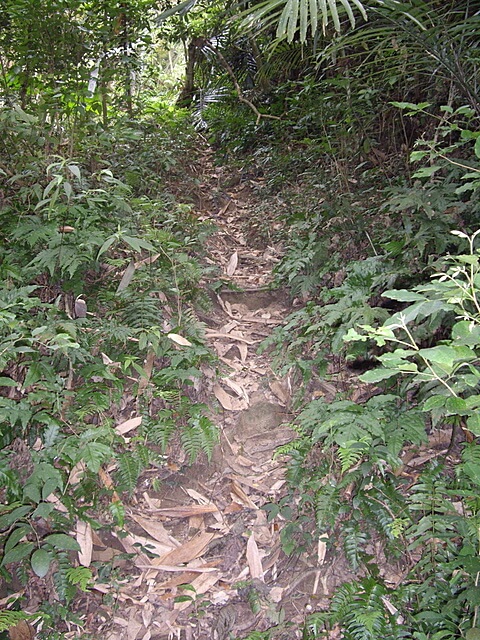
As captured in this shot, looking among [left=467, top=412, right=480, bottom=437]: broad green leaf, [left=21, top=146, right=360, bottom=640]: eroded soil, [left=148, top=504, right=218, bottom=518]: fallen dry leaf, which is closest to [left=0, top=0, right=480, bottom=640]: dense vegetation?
[left=467, top=412, right=480, bottom=437]: broad green leaf

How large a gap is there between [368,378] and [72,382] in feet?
6.46

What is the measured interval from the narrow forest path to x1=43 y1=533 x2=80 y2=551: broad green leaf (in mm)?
292

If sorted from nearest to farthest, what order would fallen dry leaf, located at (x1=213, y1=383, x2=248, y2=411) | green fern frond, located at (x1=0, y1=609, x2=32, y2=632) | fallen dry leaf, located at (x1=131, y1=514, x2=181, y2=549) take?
green fern frond, located at (x1=0, y1=609, x2=32, y2=632) → fallen dry leaf, located at (x1=131, y1=514, x2=181, y2=549) → fallen dry leaf, located at (x1=213, y1=383, x2=248, y2=411)

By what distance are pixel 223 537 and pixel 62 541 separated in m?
0.81

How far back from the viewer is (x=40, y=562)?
212 cm

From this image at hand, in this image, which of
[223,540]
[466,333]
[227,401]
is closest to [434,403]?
[466,333]

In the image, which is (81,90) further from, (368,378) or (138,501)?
(368,378)

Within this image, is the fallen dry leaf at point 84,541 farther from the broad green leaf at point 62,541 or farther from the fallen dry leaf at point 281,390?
the fallen dry leaf at point 281,390

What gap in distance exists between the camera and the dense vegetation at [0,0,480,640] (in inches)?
78.2

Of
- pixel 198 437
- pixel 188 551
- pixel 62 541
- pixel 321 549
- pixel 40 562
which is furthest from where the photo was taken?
pixel 198 437

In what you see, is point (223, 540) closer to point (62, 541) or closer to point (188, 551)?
point (188, 551)

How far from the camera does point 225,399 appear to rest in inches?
123

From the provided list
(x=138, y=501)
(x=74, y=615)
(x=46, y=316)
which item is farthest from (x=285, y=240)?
(x=74, y=615)

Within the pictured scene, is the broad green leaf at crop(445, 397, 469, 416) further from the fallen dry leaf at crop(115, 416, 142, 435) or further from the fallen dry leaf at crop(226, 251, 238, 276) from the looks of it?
the fallen dry leaf at crop(226, 251, 238, 276)
